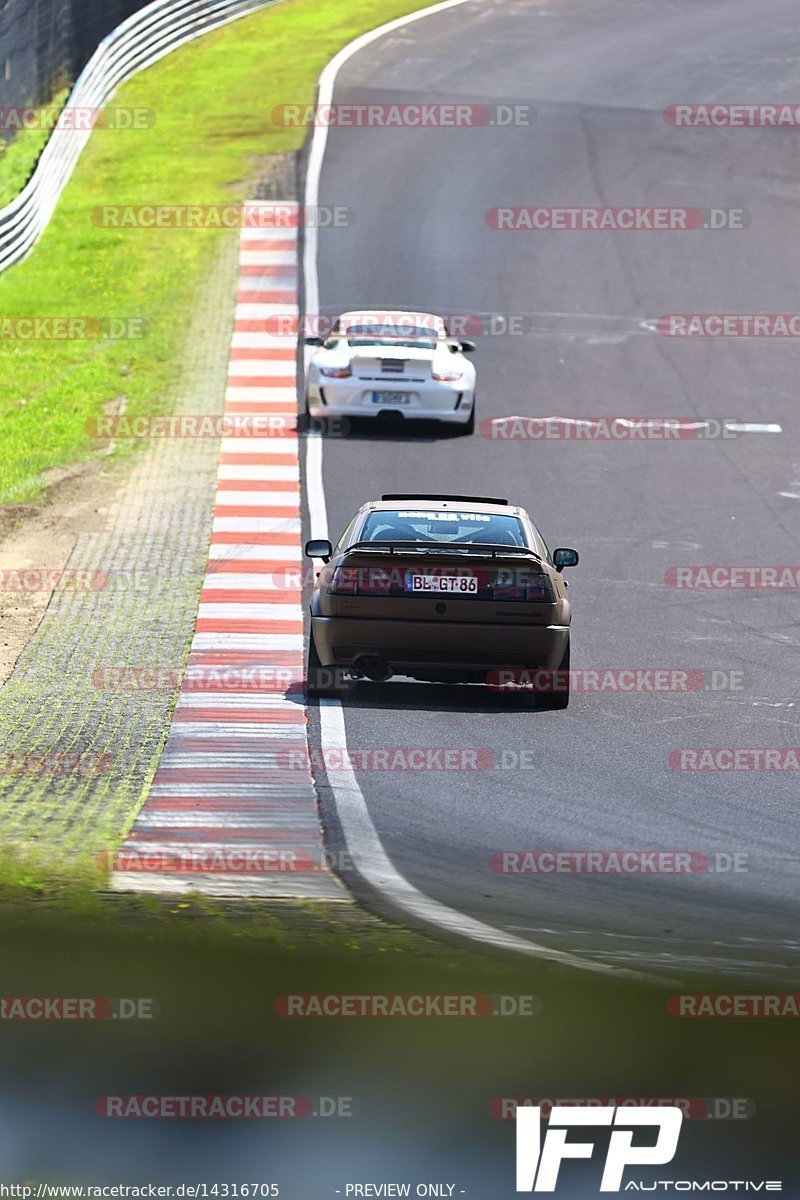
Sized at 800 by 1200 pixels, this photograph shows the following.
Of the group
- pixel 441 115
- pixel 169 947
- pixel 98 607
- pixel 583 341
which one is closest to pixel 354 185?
pixel 441 115

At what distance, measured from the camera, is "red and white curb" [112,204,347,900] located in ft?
31.6

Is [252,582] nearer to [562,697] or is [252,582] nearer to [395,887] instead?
[562,697]

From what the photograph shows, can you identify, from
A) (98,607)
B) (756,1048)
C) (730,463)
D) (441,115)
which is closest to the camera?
(756,1048)

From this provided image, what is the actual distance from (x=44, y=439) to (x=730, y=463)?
321 inches

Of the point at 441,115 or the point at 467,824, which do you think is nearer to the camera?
the point at 467,824

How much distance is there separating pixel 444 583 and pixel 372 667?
2.53 ft

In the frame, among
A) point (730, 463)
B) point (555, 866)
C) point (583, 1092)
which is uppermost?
point (583, 1092)

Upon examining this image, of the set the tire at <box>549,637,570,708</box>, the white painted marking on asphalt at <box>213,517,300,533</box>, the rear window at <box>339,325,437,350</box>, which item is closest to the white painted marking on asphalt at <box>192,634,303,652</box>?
the tire at <box>549,637,570,708</box>

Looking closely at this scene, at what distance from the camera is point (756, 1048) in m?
7.20

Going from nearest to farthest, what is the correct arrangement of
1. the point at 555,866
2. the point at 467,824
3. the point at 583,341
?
the point at 555,866 → the point at 467,824 → the point at 583,341

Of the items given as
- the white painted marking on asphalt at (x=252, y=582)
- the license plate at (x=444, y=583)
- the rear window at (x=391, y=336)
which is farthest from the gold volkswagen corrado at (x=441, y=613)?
the rear window at (x=391, y=336)

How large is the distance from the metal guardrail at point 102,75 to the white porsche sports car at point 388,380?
9.00 metres

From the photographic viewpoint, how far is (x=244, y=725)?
12734 millimetres

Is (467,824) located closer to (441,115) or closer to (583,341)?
(583,341)
